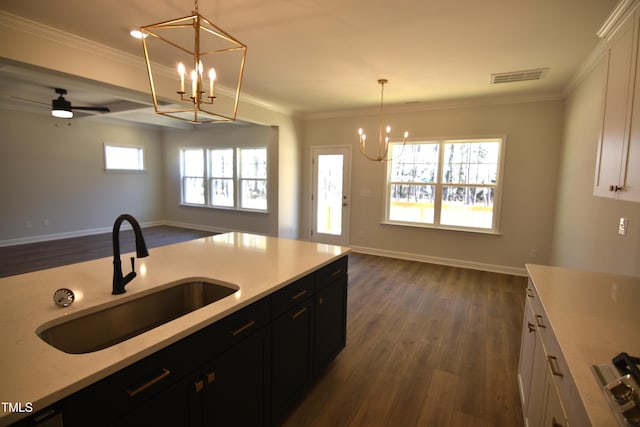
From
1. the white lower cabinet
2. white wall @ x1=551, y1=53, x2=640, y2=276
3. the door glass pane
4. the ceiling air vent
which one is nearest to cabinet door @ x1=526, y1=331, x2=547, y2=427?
the white lower cabinet

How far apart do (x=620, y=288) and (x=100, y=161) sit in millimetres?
9041

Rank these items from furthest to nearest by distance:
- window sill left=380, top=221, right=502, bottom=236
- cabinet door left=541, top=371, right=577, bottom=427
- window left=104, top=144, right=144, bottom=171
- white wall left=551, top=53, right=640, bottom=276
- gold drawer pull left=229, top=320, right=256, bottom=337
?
window left=104, top=144, right=144, bottom=171 < window sill left=380, top=221, right=502, bottom=236 < white wall left=551, top=53, right=640, bottom=276 < gold drawer pull left=229, top=320, right=256, bottom=337 < cabinet door left=541, top=371, right=577, bottom=427

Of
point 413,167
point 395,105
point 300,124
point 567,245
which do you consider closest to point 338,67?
point 395,105

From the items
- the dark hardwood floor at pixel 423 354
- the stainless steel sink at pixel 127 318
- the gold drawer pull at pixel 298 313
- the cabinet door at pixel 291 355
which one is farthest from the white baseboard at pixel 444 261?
the stainless steel sink at pixel 127 318

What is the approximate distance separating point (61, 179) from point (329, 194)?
19.1 ft

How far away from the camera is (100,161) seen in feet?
24.0

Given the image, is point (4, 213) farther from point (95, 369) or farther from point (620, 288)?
point (620, 288)

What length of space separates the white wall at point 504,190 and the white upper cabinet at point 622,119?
3.12 meters

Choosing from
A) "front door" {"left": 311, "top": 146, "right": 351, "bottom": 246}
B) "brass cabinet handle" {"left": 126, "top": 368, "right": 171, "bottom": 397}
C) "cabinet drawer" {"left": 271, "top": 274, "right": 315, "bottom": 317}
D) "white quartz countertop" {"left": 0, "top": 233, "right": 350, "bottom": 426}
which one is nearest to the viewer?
"white quartz countertop" {"left": 0, "top": 233, "right": 350, "bottom": 426}

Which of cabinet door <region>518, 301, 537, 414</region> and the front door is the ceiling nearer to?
the front door

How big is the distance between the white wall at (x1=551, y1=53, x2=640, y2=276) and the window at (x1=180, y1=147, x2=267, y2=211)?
18.0 feet

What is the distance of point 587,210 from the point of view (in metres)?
3.13

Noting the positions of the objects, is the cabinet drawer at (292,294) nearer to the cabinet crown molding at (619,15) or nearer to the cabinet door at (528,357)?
the cabinet door at (528,357)

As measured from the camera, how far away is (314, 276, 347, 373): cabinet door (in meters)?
2.17
